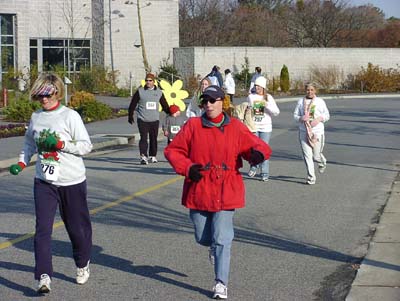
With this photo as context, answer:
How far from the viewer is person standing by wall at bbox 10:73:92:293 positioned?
6.95 meters

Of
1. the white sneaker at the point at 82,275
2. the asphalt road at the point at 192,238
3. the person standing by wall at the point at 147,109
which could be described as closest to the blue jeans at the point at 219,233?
the asphalt road at the point at 192,238

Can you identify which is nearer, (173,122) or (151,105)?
(173,122)

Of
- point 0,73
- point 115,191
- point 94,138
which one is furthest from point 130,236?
point 0,73

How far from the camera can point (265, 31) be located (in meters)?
62.1

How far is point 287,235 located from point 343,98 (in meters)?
37.1

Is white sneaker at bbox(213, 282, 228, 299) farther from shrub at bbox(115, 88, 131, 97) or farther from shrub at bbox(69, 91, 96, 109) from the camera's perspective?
shrub at bbox(115, 88, 131, 97)

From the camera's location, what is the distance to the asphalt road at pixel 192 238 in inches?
289

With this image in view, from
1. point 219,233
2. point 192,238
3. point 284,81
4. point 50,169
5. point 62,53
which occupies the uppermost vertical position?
point 62,53

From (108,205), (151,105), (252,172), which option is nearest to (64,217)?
(108,205)

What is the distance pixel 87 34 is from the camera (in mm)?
47875

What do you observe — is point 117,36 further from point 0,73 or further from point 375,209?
point 375,209

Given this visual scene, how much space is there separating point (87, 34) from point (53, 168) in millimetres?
41722

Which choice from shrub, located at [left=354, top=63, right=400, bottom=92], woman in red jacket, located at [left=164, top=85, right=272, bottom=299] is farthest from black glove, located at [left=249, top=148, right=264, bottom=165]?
shrub, located at [left=354, top=63, right=400, bottom=92]

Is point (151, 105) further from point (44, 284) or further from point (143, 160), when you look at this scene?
point (44, 284)
